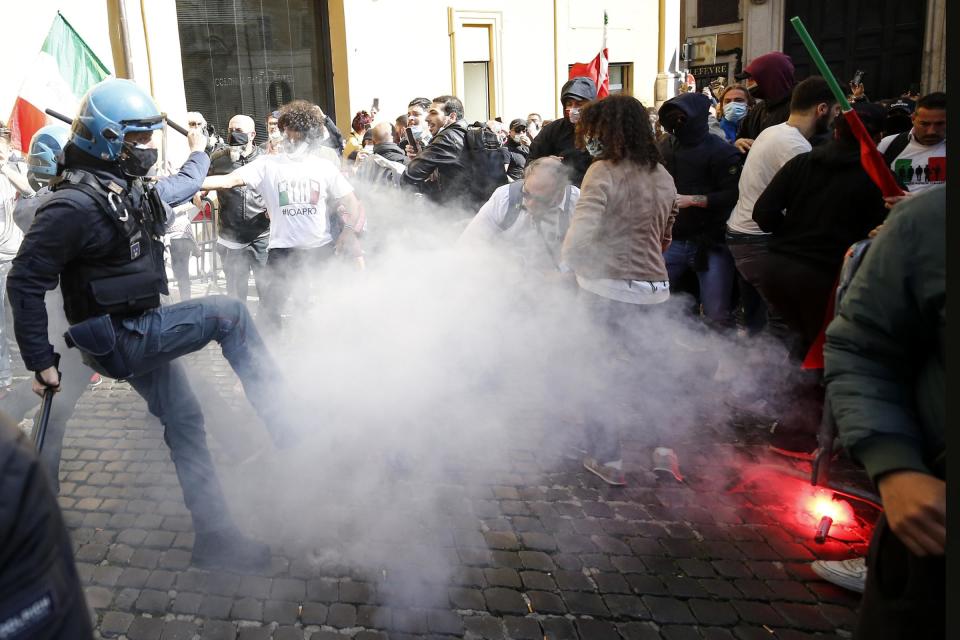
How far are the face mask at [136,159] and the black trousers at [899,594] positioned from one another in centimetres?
286

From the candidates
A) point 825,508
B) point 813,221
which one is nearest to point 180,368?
point 825,508

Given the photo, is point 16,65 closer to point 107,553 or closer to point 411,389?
point 411,389

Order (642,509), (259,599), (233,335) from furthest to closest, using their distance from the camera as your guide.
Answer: (642,509) → (233,335) → (259,599)

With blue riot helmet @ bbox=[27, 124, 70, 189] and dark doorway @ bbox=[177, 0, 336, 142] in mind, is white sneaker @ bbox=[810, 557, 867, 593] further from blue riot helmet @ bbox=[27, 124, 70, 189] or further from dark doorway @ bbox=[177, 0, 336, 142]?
dark doorway @ bbox=[177, 0, 336, 142]

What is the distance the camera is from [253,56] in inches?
497

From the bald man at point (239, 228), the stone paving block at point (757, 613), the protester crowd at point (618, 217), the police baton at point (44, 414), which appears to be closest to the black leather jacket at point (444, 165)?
the protester crowd at point (618, 217)

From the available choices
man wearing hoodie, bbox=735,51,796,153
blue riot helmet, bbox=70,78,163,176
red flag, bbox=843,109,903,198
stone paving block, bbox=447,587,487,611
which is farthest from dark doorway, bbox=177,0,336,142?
stone paving block, bbox=447,587,487,611

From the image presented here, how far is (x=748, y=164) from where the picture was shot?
4.57 meters

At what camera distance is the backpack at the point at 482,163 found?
6215 millimetres

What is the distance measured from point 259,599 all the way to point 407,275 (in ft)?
11.4

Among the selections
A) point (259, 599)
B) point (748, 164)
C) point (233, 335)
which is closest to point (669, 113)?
point (748, 164)

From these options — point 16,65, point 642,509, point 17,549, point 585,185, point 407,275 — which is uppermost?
point 16,65

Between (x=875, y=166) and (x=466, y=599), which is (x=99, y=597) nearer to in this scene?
(x=466, y=599)

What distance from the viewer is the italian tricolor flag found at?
20.8 ft
